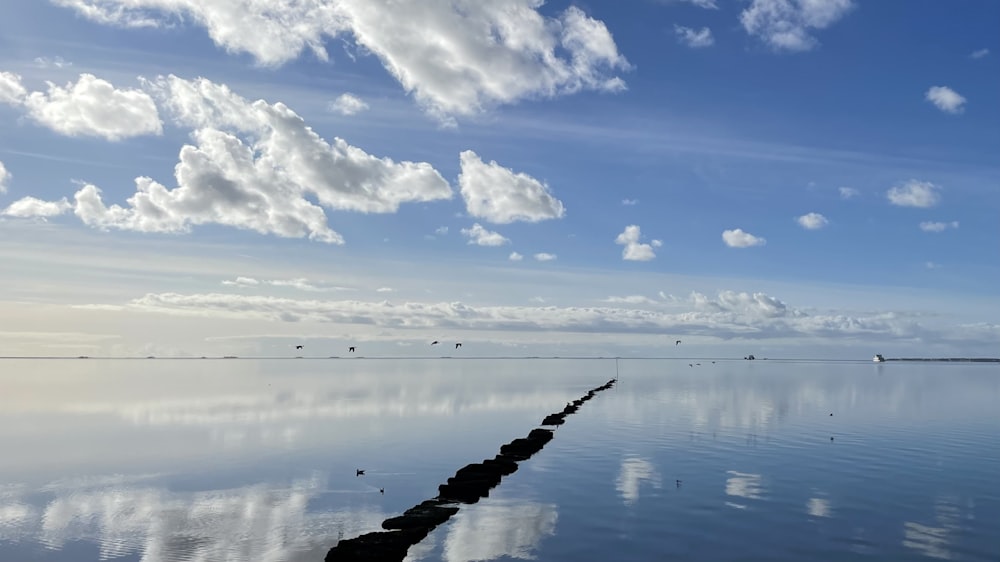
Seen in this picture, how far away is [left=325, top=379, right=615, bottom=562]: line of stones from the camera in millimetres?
31625

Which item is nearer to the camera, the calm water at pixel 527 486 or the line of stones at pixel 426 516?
the line of stones at pixel 426 516

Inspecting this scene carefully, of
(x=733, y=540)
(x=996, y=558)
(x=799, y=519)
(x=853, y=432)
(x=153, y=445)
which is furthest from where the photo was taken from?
(x=853, y=432)

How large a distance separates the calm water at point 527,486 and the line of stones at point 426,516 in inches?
40.5

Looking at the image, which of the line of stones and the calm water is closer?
the line of stones

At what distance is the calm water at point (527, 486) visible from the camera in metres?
34.2

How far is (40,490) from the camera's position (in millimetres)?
49906

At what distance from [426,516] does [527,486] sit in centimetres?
1163

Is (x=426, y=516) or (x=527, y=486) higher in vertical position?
(x=426, y=516)

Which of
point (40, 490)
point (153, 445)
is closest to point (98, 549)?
point (40, 490)

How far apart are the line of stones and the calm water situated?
1029 millimetres

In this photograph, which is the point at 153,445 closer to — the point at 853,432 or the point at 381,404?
the point at 381,404

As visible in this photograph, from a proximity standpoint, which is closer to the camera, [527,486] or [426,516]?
[426,516]

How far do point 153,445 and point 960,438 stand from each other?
8341 centimetres

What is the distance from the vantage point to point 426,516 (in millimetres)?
38406
